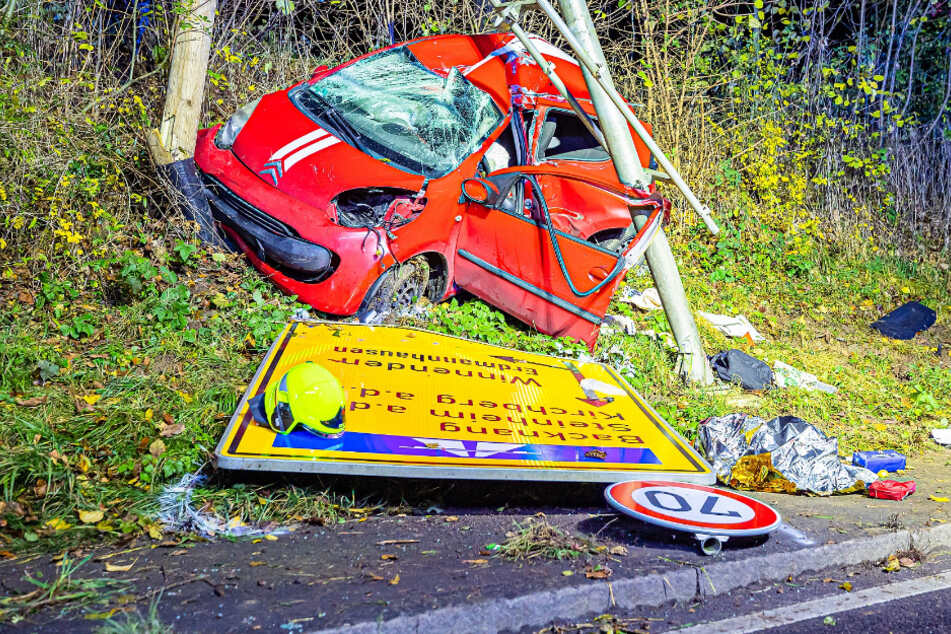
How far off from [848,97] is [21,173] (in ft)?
31.1

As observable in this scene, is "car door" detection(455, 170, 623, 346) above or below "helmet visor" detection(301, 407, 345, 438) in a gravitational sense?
above

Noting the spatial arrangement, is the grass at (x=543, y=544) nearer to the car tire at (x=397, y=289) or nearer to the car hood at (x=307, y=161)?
the car tire at (x=397, y=289)

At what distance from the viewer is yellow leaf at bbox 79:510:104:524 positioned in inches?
130

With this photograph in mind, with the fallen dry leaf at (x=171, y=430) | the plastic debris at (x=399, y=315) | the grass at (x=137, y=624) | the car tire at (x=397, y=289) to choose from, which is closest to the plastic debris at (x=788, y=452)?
the plastic debris at (x=399, y=315)

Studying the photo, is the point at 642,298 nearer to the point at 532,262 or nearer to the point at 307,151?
the point at 532,262

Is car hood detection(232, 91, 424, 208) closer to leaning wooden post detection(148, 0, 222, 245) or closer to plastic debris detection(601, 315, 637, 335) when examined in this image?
leaning wooden post detection(148, 0, 222, 245)

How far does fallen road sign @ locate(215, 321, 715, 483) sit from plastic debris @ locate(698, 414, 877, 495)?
51 centimetres

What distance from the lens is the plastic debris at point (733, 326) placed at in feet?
22.9

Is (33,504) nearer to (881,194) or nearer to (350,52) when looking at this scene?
(350,52)

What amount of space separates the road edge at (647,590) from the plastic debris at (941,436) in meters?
2.04

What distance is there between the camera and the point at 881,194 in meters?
9.93

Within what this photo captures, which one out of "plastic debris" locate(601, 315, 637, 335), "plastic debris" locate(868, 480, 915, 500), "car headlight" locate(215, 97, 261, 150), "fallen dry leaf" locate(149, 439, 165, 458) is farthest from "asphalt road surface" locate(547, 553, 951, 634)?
"car headlight" locate(215, 97, 261, 150)

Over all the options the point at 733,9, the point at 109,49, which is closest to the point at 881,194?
the point at 733,9

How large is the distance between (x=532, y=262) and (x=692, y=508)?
2.46 m
